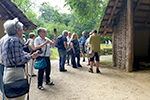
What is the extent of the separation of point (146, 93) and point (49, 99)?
2796mm

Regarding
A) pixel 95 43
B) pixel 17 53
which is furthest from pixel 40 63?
pixel 95 43

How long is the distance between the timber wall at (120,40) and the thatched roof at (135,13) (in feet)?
0.88

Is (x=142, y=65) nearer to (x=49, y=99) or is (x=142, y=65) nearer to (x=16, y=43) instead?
(x=49, y=99)

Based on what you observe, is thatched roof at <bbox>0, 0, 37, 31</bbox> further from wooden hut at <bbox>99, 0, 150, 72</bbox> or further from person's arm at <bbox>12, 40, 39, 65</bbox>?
person's arm at <bbox>12, 40, 39, 65</bbox>

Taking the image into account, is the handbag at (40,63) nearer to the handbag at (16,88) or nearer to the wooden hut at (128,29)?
the handbag at (16,88)

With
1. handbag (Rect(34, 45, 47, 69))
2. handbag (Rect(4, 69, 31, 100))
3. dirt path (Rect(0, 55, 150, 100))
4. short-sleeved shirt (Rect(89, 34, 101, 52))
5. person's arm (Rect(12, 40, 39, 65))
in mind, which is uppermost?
short-sleeved shirt (Rect(89, 34, 101, 52))

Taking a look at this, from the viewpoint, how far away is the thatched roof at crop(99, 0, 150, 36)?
6.59 meters

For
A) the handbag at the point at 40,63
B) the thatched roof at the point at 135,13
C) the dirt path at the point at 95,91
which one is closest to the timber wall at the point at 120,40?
Result: the thatched roof at the point at 135,13

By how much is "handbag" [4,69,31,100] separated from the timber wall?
549 centimetres

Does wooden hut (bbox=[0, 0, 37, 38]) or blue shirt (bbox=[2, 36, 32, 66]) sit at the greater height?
wooden hut (bbox=[0, 0, 37, 38])

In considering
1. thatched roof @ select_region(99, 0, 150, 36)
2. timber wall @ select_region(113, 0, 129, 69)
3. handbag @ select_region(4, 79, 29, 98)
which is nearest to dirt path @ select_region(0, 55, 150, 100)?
handbag @ select_region(4, 79, 29, 98)

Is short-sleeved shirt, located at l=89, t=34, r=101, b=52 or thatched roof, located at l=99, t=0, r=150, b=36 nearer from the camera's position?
short-sleeved shirt, located at l=89, t=34, r=101, b=52

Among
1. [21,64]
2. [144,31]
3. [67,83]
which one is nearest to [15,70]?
[21,64]

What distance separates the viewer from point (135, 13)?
7.16 m
